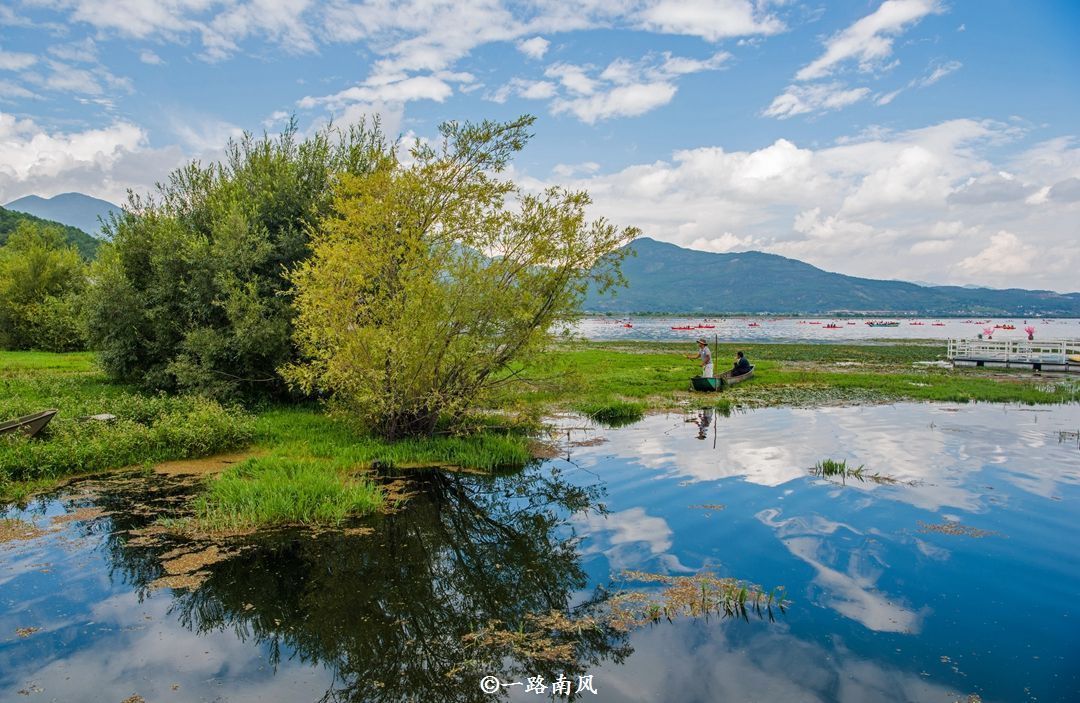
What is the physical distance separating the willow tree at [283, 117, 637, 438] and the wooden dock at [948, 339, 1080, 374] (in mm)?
40155

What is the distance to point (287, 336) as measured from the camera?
2255cm

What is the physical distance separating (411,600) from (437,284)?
9957 mm

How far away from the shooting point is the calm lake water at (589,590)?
23.7 ft

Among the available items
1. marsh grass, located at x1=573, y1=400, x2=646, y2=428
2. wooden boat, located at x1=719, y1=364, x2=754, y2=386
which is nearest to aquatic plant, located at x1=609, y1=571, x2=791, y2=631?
marsh grass, located at x1=573, y1=400, x2=646, y2=428

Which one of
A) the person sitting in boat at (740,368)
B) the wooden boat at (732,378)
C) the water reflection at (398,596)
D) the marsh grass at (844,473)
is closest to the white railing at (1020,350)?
the person sitting in boat at (740,368)

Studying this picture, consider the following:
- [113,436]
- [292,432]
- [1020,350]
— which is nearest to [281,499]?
[113,436]

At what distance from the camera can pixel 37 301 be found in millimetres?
45562

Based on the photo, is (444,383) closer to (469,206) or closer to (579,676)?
(469,206)

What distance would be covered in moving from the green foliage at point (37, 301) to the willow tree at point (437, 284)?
1395 inches

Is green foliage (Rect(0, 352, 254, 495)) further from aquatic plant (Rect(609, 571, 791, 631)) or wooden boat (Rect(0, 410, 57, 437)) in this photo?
aquatic plant (Rect(609, 571, 791, 631))

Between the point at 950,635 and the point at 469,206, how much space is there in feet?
49.0

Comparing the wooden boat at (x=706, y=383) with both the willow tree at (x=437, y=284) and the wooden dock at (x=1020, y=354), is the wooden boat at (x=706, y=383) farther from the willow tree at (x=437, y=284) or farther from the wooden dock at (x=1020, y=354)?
the wooden dock at (x=1020, y=354)

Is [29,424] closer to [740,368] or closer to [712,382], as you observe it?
[712,382]

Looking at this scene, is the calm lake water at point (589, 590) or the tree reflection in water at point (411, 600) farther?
the tree reflection in water at point (411, 600)
